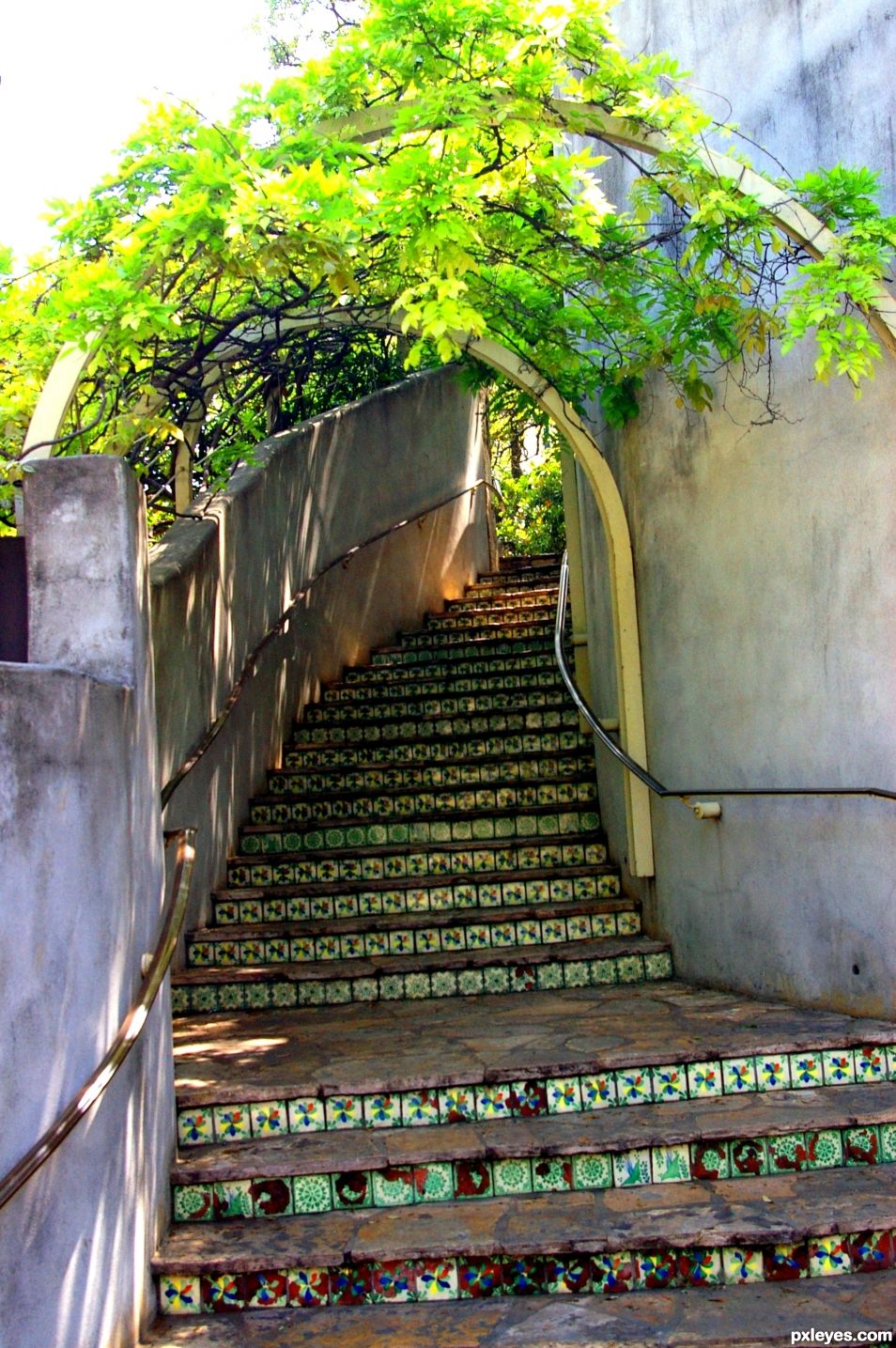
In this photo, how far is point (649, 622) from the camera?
5.86 m

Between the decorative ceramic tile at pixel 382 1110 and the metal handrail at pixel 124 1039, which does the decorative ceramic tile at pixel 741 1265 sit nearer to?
the decorative ceramic tile at pixel 382 1110

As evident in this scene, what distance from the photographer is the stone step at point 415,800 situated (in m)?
7.09

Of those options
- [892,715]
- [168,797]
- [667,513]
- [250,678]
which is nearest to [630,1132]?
[892,715]

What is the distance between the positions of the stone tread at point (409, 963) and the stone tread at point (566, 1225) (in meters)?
1.81

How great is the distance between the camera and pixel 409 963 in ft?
18.7

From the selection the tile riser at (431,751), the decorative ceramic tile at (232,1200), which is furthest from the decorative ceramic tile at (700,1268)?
the tile riser at (431,751)

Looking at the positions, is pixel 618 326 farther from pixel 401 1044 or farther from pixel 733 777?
pixel 401 1044

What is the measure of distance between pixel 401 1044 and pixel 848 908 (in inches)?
68.1

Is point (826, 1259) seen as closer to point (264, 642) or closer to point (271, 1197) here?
point (271, 1197)

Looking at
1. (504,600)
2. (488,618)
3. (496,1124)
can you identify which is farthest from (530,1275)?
(504,600)

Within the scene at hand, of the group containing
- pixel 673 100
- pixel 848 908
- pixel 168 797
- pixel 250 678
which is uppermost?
pixel 673 100

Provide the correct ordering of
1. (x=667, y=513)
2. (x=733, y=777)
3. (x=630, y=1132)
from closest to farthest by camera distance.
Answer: (x=630, y=1132)
(x=733, y=777)
(x=667, y=513)

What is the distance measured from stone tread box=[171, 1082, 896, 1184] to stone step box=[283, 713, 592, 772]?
337 centimetres

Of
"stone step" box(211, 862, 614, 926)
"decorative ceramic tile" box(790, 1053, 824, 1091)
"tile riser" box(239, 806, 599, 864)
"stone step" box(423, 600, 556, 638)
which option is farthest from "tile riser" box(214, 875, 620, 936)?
"stone step" box(423, 600, 556, 638)
